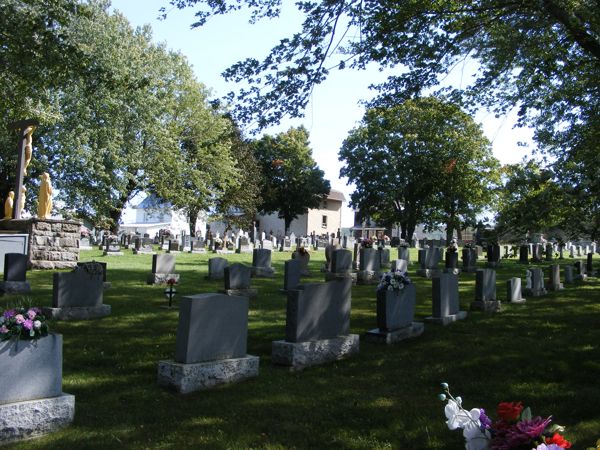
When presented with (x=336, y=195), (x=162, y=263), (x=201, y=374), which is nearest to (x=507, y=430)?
(x=201, y=374)

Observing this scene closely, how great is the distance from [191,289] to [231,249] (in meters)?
18.3

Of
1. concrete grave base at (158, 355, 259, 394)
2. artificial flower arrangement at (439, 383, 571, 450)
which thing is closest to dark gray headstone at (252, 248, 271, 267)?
concrete grave base at (158, 355, 259, 394)

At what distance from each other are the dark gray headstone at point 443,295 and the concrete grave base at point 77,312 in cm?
601

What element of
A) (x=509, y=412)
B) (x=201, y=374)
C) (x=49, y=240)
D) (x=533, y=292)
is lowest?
(x=201, y=374)

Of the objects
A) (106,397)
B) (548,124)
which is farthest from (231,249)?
(106,397)

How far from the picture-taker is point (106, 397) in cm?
582

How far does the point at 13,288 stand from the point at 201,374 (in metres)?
8.09

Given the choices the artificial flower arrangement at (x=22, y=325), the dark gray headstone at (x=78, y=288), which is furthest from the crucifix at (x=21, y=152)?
the artificial flower arrangement at (x=22, y=325)

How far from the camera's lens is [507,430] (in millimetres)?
2402

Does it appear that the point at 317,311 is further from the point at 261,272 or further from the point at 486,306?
the point at 261,272

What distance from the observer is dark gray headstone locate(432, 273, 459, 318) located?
32.9 feet

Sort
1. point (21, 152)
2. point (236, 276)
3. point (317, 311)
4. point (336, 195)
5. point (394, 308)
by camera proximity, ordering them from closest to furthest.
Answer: point (317, 311) < point (394, 308) < point (236, 276) < point (21, 152) < point (336, 195)

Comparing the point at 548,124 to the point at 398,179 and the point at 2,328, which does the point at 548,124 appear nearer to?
the point at 2,328

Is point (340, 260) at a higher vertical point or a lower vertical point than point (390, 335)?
higher
